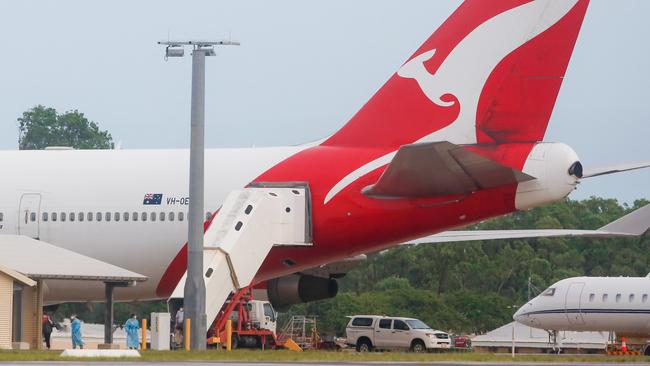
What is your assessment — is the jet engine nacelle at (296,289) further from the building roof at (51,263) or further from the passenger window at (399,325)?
the passenger window at (399,325)

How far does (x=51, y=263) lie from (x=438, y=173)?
429 inches

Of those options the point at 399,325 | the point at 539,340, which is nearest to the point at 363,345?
the point at 399,325

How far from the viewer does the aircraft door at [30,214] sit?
4253cm

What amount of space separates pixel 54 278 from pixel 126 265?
13.0 feet

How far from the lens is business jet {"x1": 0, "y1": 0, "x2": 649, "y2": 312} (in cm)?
3753

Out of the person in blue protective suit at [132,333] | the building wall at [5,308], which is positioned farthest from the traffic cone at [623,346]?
the building wall at [5,308]

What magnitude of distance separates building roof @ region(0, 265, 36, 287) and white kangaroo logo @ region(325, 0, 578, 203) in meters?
8.22

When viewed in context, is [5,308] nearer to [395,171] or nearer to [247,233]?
[247,233]

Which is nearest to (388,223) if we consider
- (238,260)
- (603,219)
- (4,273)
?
(238,260)

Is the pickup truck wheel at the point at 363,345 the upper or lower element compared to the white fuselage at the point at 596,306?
lower

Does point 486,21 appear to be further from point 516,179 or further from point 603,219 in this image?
point 603,219

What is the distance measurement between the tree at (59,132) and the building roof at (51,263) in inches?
2885

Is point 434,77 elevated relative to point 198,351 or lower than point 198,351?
elevated

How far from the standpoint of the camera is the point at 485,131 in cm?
3866
